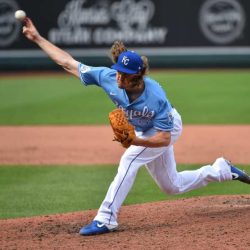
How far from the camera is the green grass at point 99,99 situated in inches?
563

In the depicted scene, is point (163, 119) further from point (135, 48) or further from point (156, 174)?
point (135, 48)

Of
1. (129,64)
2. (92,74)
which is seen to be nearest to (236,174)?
(92,74)

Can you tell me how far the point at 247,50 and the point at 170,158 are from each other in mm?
15262

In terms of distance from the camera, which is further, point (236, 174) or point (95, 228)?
point (236, 174)

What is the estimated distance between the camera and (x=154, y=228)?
6.20 meters

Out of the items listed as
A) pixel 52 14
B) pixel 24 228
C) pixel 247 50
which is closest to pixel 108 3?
pixel 52 14

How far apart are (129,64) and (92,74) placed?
59 centimetres

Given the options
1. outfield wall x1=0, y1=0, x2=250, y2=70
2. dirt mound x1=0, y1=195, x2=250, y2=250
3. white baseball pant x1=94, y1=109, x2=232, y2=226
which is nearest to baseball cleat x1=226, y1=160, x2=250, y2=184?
white baseball pant x1=94, y1=109, x2=232, y2=226

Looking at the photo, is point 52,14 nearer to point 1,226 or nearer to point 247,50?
point 247,50

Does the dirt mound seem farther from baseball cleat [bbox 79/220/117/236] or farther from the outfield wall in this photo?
the outfield wall

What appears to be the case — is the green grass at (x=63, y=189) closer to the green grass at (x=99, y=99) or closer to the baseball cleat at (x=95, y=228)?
the baseball cleat at (x=95, y=228)

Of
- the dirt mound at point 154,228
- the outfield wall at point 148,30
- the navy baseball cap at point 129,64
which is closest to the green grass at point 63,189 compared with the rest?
the dirt mound at point 154,228

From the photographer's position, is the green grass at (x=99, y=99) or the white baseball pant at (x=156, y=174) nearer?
the white baseball pant at (x=156, y=174)

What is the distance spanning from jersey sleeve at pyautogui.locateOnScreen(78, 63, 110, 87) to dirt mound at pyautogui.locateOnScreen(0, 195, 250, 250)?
4.14 feet
